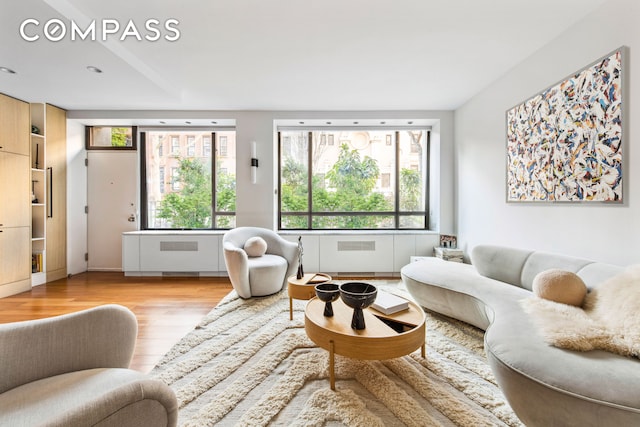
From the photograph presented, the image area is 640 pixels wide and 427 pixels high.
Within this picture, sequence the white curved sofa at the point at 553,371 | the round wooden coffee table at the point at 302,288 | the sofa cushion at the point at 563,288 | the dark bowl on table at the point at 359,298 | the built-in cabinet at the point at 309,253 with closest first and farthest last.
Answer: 1. the white curved sofa at the point at 553,371
2. the dark bowl on table at the point at 359,298
3. the sofa cushion at the point at 563,288
4. the round wooden coffee table at the point at 302,288
5. the built-in cabinet at the point at 309,253

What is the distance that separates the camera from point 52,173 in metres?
3.88

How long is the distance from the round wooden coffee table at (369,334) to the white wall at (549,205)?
4.87 feet

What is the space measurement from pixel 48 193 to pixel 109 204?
742 millimetres

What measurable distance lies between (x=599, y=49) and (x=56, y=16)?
13.0ft

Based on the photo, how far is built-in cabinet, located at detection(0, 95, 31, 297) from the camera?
3.26 metres

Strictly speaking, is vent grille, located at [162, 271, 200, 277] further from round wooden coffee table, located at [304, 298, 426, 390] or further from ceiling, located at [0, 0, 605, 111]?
round wooden coffee table, located at [304, 298, 426, 390]

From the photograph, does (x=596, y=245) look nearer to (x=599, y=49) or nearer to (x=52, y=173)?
(x=599, y=49)

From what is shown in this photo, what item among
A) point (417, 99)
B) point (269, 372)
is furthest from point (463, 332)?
point (417, 99)

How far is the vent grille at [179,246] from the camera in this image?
13.5 ft

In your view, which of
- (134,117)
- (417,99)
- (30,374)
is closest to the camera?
(30,374)

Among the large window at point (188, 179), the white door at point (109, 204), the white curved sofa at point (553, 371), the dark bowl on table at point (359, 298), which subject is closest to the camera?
the white curved sofa at point (553, 371)

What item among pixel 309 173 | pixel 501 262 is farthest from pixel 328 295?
pixel 309 173

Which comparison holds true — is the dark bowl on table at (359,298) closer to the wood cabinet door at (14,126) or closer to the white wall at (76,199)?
the wood cabinet door at (14,126)

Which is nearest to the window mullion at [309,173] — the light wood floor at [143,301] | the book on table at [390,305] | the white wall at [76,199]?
the light wood floor at [143,301]
